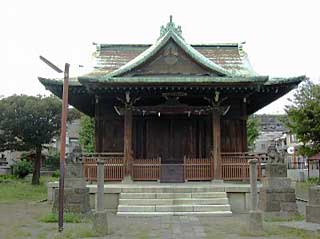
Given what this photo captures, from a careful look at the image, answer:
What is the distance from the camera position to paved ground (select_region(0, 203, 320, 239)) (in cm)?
1097

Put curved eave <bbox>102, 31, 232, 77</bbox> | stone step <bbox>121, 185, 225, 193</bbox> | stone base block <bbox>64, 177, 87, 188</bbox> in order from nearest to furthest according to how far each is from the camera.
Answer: stone base block <bbox>64, 177, 87, 188</bbox> → stone step <bbox>121, 185, 225, 193</bbox> → curved eave <bbox>102, 31, 232, 77</bbox>

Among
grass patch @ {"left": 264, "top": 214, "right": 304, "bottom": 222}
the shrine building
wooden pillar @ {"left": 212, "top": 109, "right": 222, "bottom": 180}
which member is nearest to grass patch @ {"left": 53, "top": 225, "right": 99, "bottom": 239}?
grass patch @ {"left": 264, "top": 214, "right": 304, "bottom": 222}

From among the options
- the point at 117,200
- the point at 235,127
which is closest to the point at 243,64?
the point at 235,127

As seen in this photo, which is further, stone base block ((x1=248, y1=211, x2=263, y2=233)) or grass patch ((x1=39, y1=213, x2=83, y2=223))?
grass patch ((x1=39, y1=213, x2=83, y2=223))

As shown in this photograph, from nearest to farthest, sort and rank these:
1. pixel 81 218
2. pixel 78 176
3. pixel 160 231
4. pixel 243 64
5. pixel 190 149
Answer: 1. pixel 160 231
2. pixel 81 218
3. pixel 78 176
4. pixel 190 149
5. pixel 243 64

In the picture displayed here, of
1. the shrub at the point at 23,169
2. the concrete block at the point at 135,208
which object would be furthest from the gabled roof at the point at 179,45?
the shrub at the point at 23,169

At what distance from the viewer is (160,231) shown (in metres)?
11.8

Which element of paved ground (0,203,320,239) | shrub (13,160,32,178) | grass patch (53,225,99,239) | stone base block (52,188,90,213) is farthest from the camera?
shrub (13,160,32,178)

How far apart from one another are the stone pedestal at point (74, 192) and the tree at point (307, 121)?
1867cm

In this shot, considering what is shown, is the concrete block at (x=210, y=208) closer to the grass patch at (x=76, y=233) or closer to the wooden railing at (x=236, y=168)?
the wooden railing at (x=236, y=168)

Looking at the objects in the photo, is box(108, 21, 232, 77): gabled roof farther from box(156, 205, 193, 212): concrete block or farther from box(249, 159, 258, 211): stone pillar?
box(249, 159, 258, 211): stone pillar

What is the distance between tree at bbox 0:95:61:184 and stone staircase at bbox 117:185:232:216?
1831cm

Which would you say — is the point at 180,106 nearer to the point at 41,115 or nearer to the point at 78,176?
the point at 78,176

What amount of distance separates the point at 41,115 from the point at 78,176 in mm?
19696
